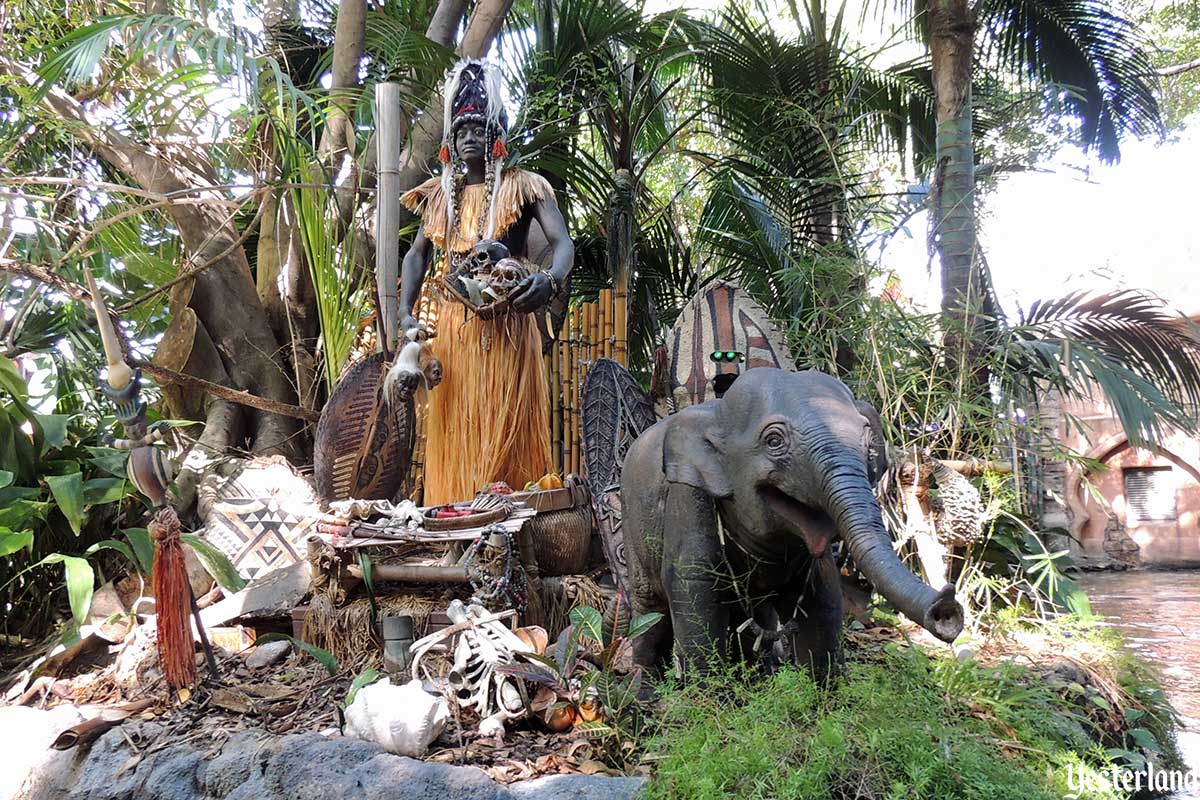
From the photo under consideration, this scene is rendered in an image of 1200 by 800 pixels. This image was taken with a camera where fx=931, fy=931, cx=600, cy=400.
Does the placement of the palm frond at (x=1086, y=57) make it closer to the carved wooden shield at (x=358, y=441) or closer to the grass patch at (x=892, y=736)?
the grass patch at (x=892, y=736)

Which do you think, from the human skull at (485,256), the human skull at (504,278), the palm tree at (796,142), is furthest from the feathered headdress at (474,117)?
the palm tree at (796,142)

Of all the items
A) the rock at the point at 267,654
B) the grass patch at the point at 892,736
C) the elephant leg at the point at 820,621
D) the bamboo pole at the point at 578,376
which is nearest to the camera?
the grass patch at the point at 892,736

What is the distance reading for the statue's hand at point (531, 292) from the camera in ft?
13.3

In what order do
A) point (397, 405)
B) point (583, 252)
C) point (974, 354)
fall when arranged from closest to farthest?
point (397, 405) < point (974, 354) < point (583, 252)

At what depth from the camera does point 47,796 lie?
3.03m

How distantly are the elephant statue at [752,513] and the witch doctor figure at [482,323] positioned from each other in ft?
4.07

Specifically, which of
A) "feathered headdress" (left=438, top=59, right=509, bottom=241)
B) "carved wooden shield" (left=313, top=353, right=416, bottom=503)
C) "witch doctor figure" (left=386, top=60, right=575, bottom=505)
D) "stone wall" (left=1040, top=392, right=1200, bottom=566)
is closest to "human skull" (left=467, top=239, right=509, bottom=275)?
"witch doctor figure" (left=386, top=60, right=575, bottom=505)

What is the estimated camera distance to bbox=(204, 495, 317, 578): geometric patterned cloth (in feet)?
15.1

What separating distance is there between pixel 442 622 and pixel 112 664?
1484 millimetres

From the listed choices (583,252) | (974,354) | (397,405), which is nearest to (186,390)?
(397,405)

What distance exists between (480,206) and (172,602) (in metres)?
2.19

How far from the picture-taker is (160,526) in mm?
3250

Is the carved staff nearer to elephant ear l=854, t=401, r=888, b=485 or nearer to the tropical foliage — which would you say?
the tropical foliage

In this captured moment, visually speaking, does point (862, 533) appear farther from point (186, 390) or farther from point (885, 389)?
point (186, 390)
